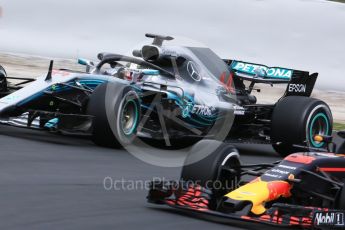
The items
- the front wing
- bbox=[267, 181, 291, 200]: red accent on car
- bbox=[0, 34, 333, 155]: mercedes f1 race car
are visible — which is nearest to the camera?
the front wing

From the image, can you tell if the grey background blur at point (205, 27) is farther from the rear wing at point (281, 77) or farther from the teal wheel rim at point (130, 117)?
the teal wheel rim at point (130, 117)

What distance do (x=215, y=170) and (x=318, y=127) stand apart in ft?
16.8

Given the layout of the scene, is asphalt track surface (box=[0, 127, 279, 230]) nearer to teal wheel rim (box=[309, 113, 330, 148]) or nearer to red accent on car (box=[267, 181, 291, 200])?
red accent on car (box=[267, 181, 291, 200])

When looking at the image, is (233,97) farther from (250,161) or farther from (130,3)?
(130,3)

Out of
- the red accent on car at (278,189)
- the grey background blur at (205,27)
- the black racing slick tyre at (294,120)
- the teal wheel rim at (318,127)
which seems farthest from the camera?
the grey background blur at (205,27)

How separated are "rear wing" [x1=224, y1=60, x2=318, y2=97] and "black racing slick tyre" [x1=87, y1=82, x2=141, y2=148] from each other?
2.09 m

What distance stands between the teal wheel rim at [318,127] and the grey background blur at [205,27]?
7.19 m

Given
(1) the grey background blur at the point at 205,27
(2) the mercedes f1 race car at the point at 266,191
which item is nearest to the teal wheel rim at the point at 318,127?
(2) the mercedes f1 race car at the point at 266,191

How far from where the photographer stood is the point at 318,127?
37.6 feet

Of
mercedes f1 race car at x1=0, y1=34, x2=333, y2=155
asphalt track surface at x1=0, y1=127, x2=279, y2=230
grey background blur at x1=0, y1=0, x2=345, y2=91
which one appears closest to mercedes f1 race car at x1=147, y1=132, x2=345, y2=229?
asphalt track surface at x1=0, y1=127, x2=279, y2=230

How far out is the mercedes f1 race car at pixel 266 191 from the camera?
19.6 ft

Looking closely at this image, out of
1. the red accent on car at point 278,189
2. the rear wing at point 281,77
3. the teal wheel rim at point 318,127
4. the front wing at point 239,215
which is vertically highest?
the rear wing at point 281,77

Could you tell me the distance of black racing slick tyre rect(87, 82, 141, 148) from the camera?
32.6ft

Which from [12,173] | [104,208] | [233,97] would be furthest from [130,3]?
[104,208]
